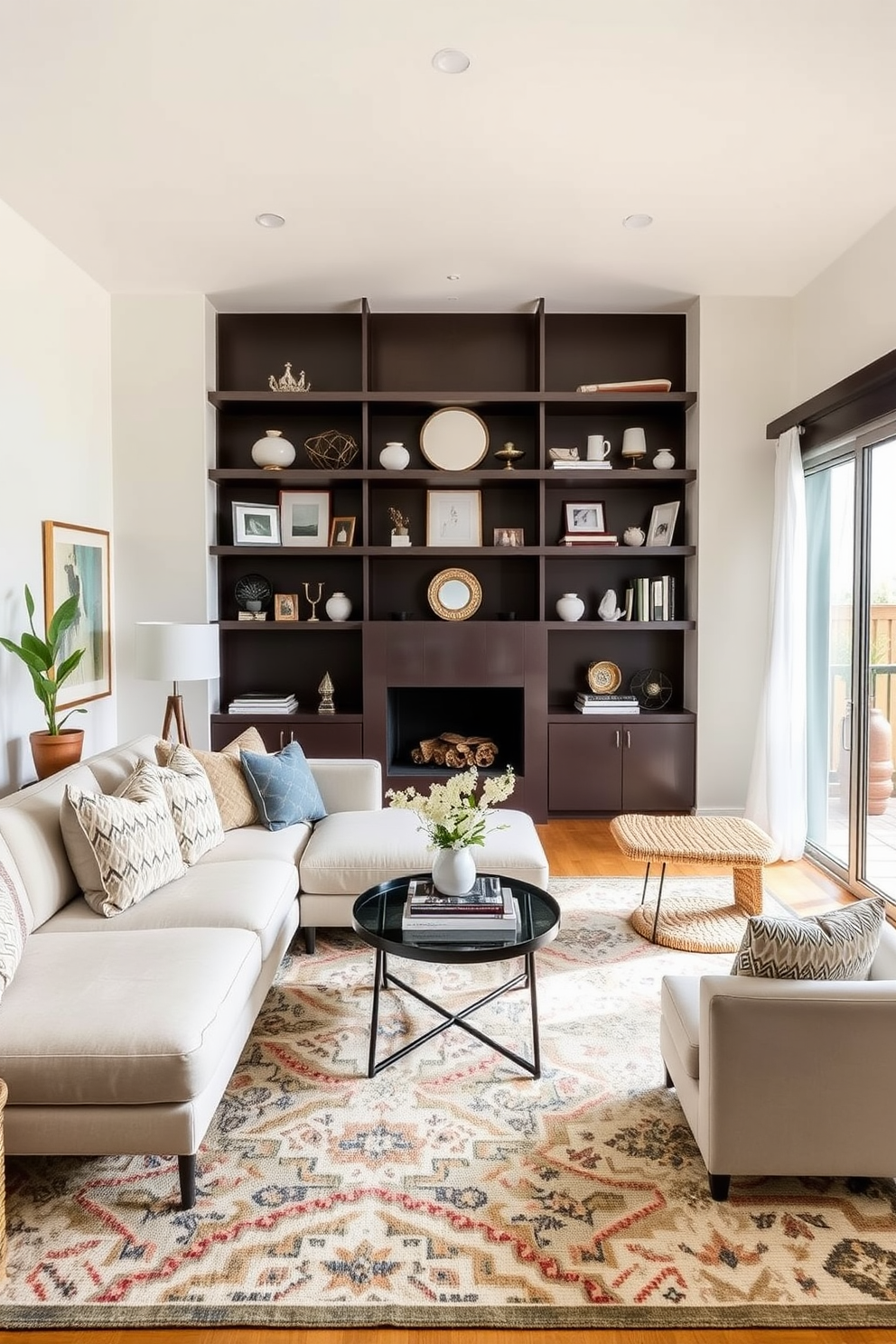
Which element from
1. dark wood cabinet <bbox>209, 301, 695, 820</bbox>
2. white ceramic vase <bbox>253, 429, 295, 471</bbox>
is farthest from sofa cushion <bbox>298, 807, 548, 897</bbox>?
white ceramic vase <bbox>253, 429, 295, 471</bbox>

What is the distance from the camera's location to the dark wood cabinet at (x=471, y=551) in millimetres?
5125

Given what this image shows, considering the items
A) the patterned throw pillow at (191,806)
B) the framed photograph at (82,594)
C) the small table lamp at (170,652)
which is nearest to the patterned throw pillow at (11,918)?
the patterned throw pillow at (191,806)

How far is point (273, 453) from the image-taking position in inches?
202

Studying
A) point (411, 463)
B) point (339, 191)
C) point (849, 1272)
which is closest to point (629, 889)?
point (849, 1272)

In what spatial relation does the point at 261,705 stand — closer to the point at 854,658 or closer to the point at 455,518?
the point at 455,518

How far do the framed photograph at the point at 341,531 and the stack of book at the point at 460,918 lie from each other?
3046mm

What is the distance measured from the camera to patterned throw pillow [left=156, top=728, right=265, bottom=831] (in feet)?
11.3

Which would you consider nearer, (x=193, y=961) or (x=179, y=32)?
(x=193, y=961)

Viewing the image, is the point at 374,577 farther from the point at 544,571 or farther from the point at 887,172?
the point at 887,172

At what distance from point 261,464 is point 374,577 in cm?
98

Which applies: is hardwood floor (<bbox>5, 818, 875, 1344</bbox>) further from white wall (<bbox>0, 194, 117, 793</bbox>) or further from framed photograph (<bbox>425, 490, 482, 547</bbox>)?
framed photograph (<bbox>425, 490, 482, 547</bbox>)

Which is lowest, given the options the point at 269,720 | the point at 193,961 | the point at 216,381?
the point at 193,961

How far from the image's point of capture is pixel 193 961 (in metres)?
2.19

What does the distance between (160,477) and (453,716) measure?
231 centimetres
